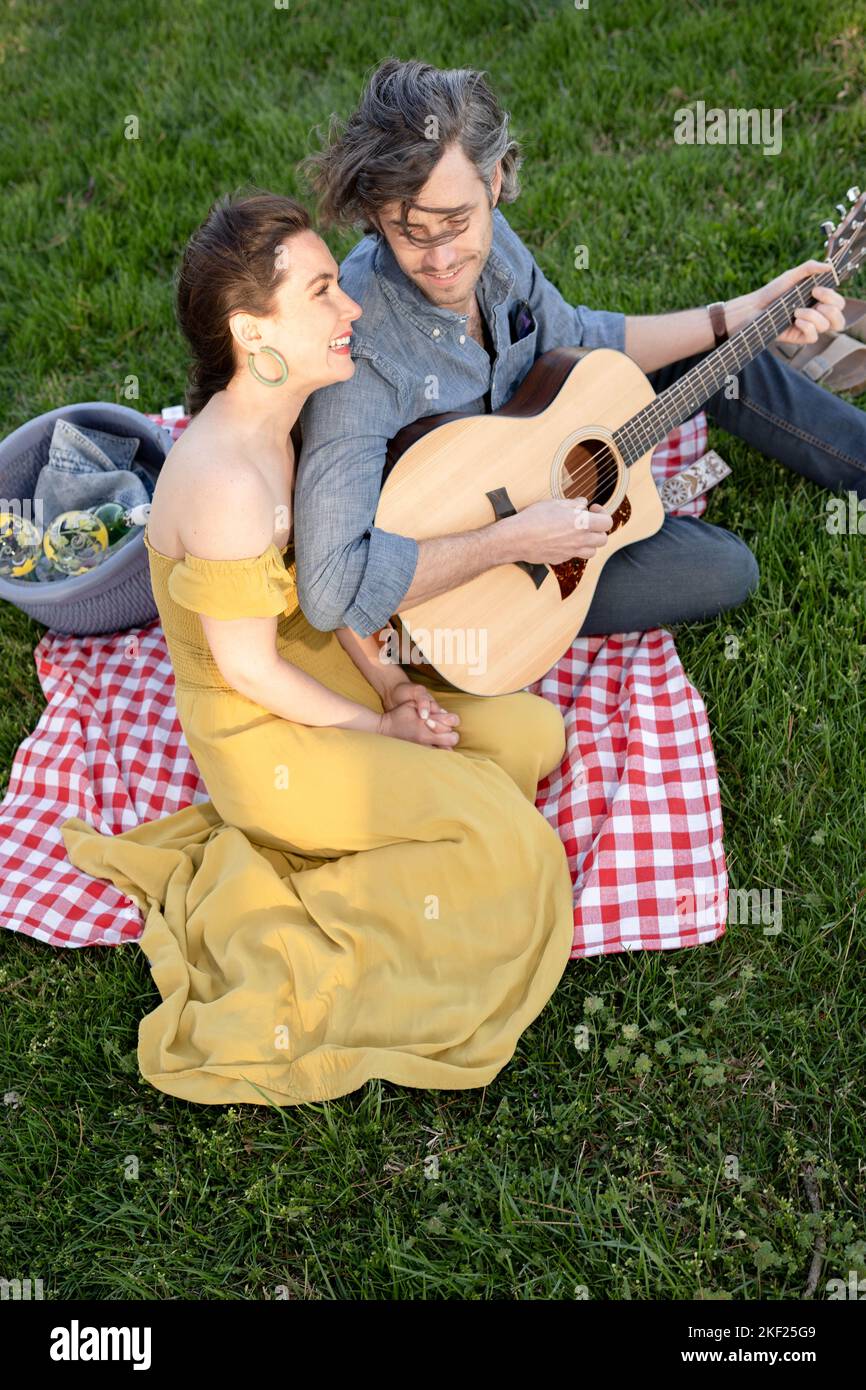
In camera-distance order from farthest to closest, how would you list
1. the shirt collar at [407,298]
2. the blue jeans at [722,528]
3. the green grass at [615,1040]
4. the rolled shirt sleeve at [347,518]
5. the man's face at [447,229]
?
the blue jeans at [722,528], the shirt collar at [407,298], the rolled shirt sleeve at [347,518], the man's face at [447,229], the green grass at [615,1040]

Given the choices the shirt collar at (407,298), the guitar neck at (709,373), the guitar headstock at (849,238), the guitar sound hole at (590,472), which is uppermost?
the guitar headstock at (849,238)

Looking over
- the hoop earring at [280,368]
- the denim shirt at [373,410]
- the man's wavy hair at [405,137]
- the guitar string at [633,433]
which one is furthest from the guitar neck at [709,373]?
the hoop earring at [280,368]

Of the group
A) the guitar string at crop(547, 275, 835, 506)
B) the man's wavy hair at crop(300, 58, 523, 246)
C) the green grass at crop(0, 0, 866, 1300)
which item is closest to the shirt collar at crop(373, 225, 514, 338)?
the man's wavy hair at crop(300, 58, 523, 246)

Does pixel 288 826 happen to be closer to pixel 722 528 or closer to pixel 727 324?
pixel 722 528

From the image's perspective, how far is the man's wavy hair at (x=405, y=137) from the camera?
109 inches

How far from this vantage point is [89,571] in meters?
3.66

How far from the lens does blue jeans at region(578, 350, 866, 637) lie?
139 inches

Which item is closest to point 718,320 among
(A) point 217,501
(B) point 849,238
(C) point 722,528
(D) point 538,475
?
(B) point 849,238

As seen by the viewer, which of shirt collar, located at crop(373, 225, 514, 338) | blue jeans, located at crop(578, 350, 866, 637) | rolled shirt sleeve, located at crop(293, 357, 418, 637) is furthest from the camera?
blue jeans, located at crop(578, 350, 866, 637)

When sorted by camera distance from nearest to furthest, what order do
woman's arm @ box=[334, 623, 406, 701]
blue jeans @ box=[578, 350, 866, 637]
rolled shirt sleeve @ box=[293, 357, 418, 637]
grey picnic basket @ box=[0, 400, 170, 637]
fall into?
rolled shirt sleeve @ box=[293, 357, 418, 637] < woman's arm @ box=[334, 623, 406, 701] < blue jeans @ box=[578, 350, 866, 637] < grey picnic basket @ box=[0, 400, 170, 637]

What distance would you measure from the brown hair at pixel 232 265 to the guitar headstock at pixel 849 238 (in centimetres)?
154

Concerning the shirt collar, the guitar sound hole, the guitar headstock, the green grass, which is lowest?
the green grass

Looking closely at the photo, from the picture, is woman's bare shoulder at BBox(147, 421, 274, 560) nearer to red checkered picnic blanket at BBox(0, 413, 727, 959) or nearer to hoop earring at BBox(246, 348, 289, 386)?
hoop earring at BBox(246, 348, 289, 386)

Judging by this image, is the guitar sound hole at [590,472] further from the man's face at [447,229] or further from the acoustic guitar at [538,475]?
the man's face at [447,229]
